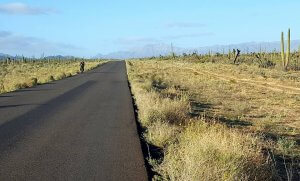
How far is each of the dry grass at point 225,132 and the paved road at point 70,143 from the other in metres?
0.61

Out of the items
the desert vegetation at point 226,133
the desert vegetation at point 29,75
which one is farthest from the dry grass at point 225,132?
the desert vegetation at point 29,75

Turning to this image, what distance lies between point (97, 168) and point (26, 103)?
12.4 m

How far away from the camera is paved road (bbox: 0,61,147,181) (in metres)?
7.91

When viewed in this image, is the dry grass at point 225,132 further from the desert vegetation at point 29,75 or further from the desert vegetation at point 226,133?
the desert vegetation at point 29,75

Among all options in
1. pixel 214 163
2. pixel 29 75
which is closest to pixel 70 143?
pixel 214 163

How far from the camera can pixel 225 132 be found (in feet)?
30.9

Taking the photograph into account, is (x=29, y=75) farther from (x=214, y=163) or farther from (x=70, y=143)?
(x=214, y=163)

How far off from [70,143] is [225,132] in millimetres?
3449

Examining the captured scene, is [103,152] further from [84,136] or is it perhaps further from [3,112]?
[3,112]

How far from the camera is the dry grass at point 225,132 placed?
7.06 m

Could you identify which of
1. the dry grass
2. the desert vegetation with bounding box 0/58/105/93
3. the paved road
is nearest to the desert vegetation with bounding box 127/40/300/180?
the dry grass

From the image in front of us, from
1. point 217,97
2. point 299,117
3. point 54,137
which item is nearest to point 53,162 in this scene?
point 54,137

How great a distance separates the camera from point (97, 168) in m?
8.14

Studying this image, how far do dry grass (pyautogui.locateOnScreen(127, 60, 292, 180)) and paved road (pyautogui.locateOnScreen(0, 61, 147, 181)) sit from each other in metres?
0.61
